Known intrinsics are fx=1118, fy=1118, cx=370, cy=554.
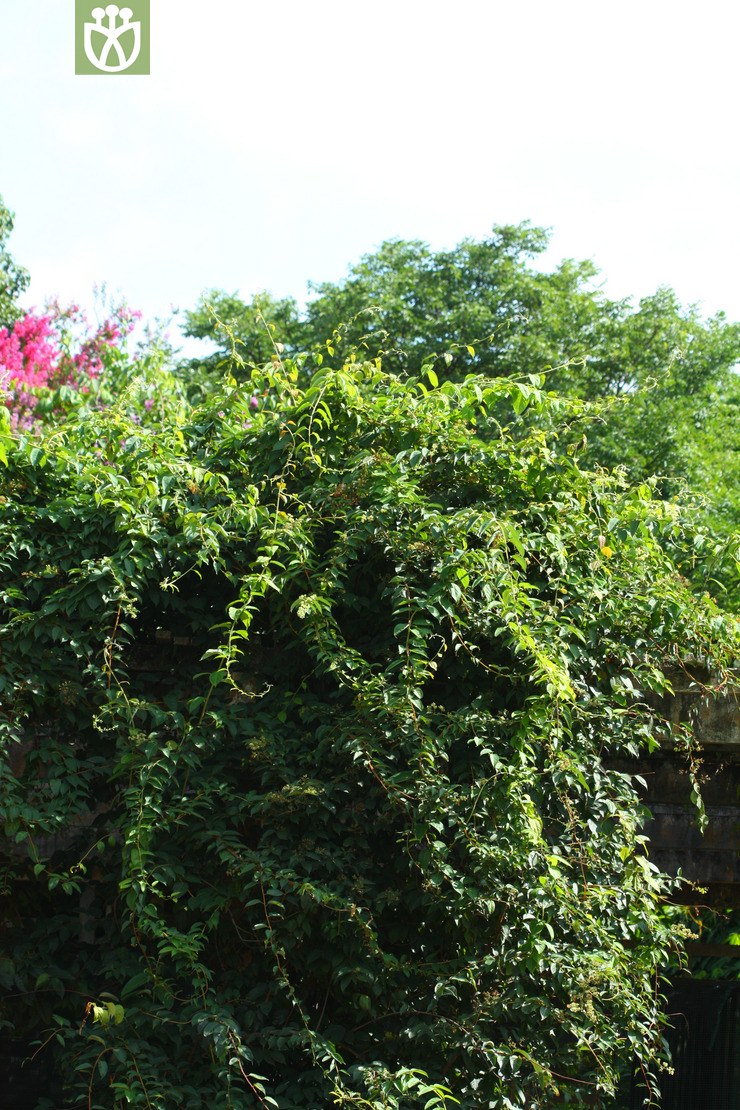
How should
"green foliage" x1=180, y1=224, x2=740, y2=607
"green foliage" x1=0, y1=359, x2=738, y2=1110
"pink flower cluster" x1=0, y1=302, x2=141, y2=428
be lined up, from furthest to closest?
"green foliage" x1=180, y1=224, x2=740, y2=607, "pink flower cluster" x1=0, y1=302, x2=141, y2=428, "green foliage" x1=0, y1=359, x2=738, y2=1110

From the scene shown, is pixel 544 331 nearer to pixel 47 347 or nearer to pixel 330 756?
pixel 47 347

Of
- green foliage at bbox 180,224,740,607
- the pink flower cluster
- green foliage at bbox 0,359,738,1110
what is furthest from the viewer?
green foliage at bbox 180,224,740,607

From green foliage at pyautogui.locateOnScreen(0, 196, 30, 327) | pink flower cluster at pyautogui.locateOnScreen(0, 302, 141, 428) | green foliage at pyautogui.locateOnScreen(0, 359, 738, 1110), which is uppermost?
green foliage at pyautogui.locateOnScreen(0, 196, 30, 327)

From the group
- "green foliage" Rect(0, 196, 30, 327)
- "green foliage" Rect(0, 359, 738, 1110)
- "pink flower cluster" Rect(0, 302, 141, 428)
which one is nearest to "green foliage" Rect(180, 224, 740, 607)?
"green foliage" Rect(0, 196, 30, 327)

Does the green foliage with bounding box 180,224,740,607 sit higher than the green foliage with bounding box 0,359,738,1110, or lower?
higher

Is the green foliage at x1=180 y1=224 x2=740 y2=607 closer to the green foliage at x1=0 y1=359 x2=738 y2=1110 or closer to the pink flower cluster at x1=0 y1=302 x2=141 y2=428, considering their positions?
the pink flower cluster at x1=0 y1=302 x2=141 y2=428

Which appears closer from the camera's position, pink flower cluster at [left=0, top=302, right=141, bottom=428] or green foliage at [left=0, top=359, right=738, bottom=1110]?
green foliage at [left=0, top=359, right=738, bottom=1110]

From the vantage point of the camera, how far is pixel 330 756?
3.88m

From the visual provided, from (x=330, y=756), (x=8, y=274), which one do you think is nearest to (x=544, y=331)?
(x=8, y=274)

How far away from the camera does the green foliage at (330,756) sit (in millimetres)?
3660

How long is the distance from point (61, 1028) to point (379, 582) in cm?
188

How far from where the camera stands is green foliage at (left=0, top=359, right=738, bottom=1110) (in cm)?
366

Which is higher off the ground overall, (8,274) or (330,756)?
(8,274)

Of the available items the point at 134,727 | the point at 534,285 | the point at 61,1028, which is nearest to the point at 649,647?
the point at 134,727
